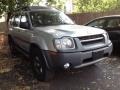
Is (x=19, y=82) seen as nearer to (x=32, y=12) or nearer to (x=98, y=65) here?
(x=32, y=12)

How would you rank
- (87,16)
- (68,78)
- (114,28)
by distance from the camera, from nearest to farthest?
(68,78) < (114,28) < (87,16)

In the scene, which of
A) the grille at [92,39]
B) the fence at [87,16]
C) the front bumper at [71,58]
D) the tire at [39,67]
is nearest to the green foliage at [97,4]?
the fence at [87,16]

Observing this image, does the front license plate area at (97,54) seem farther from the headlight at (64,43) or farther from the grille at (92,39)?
the headlight at (64,43)

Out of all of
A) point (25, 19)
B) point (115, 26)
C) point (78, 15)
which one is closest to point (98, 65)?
point (115, 26)

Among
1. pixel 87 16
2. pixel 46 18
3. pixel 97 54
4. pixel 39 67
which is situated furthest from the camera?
pixel 87 16

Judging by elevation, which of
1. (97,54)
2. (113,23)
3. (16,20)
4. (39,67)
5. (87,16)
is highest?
(16,20)

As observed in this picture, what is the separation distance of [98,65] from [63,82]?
1.88 metres

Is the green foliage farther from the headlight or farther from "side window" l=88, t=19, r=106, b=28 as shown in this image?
the headlight

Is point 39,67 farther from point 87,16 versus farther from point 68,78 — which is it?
point 87,16

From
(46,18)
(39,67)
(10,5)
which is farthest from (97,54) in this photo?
(10,5)

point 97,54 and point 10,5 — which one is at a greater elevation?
point 10,5

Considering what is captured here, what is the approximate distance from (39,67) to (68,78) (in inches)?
34.4

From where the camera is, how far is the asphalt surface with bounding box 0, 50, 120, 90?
5.66 m

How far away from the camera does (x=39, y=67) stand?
605cm
